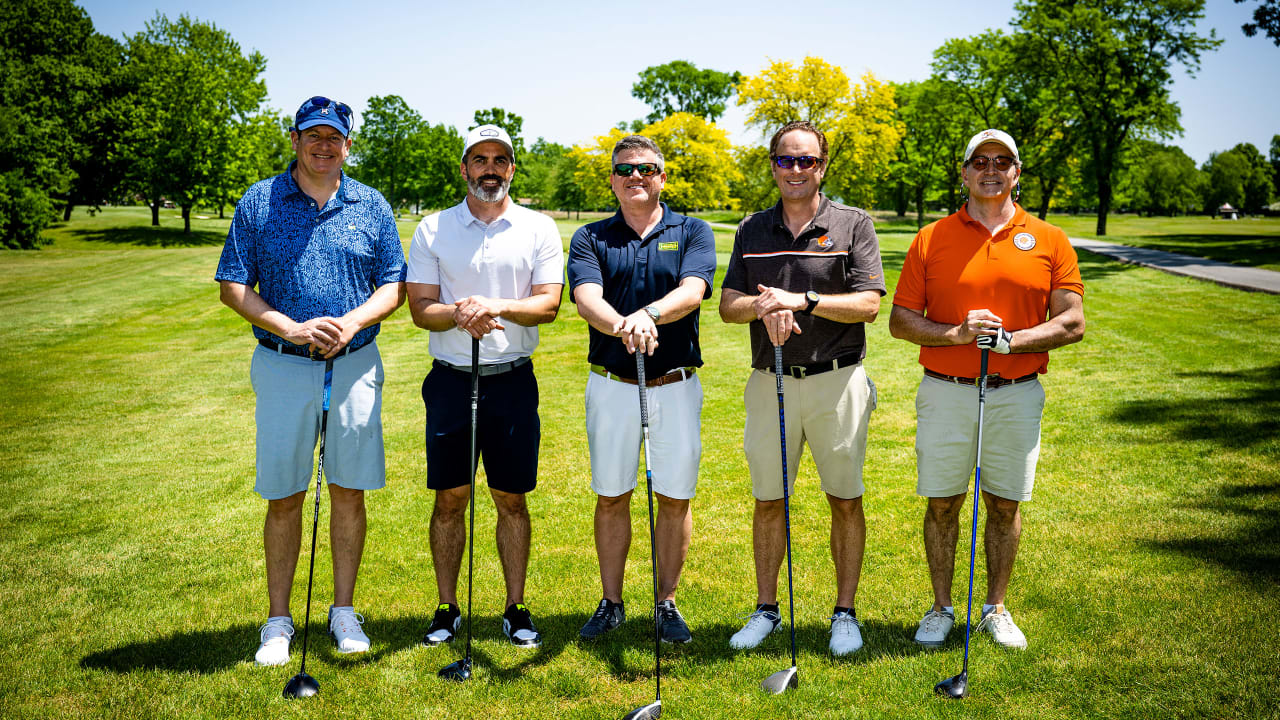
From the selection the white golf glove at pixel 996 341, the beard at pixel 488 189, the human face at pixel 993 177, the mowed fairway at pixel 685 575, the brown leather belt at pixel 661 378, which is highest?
the human face at pixel 993 177

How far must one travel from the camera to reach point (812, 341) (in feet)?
13.8

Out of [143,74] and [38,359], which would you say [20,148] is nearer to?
[143,74]

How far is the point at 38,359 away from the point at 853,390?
1537 cm

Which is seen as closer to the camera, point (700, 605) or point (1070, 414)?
point (700, 605)

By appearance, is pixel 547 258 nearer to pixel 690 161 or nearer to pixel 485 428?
pixel 485 428

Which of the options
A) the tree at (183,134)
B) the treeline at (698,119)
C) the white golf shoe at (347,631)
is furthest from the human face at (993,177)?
the tree at (183,134)

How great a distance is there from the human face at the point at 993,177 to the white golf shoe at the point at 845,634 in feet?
7.50

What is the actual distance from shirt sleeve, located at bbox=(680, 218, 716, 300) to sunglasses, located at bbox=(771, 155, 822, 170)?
496 millimetres

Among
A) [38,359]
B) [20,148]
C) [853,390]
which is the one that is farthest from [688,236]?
[20,148]

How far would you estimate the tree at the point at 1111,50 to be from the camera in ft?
105

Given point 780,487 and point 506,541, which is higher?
point 780,487

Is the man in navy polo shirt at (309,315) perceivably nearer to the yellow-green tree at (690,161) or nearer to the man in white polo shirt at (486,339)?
the man in white polo shirt at (486,339)

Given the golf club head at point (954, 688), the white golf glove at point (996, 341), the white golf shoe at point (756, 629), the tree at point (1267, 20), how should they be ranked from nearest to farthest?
the golf club head at point (954, 688)
the white golf glove at point (996, 341)
the white golf shoe at point (756, 629)
the tree at point (1267, 20)

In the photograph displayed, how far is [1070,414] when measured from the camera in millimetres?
9375
